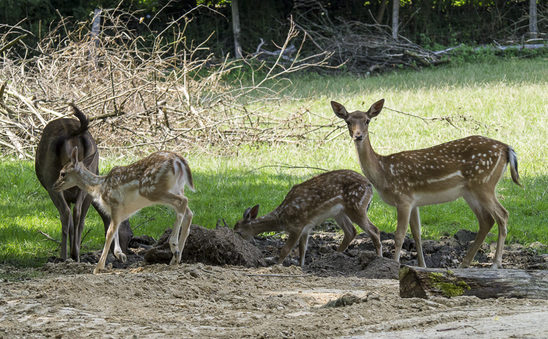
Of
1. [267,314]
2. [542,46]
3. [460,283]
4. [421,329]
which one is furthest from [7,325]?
[542,46]

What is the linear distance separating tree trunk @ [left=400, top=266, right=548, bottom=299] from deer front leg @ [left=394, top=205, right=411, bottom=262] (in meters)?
2.42

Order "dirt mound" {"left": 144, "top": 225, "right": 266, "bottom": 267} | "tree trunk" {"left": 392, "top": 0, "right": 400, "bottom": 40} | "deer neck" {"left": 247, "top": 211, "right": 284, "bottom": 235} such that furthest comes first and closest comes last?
"tree trunk" {"left": 392, "top": 0, "right": 400, "bottom": 40} → "deer neck" {"left": 247, "top": 211, "right": 284, "bottom": 235} → "dirt mound" {"left": 144, "top": 225, "right": 266, "bottom": 267}

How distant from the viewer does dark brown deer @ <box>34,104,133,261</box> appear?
8.95 meters

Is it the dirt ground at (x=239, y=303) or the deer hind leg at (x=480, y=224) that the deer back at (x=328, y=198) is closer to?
the dirt ground at (x=239, y=303)

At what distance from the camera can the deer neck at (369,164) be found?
890cm

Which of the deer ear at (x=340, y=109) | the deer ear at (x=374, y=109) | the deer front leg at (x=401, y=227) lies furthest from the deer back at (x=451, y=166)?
the deer ear at (x=340, y=109)

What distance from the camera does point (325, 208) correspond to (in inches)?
352

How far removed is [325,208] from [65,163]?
112 inches

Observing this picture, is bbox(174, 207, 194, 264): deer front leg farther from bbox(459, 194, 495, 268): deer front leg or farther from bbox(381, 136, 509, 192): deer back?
bbox(459, 194, 495, 268): deer front leg

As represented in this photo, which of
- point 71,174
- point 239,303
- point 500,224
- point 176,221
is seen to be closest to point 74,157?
point 71,174

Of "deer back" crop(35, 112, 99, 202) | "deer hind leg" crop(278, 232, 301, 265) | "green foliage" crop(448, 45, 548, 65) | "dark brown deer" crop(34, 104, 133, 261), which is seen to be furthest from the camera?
"green foliage" crop(448, 45, 548, 65)

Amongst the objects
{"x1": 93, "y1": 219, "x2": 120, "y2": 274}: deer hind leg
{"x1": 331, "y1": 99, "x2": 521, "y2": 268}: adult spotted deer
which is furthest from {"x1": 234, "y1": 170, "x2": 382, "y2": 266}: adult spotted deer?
{"x1": 93, "y1": 219, "x2": 120, "y2": 274}: deer hind leg

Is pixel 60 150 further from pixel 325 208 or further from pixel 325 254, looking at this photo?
pixel 325 254

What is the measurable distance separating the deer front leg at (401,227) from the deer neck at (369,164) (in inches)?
15.7
